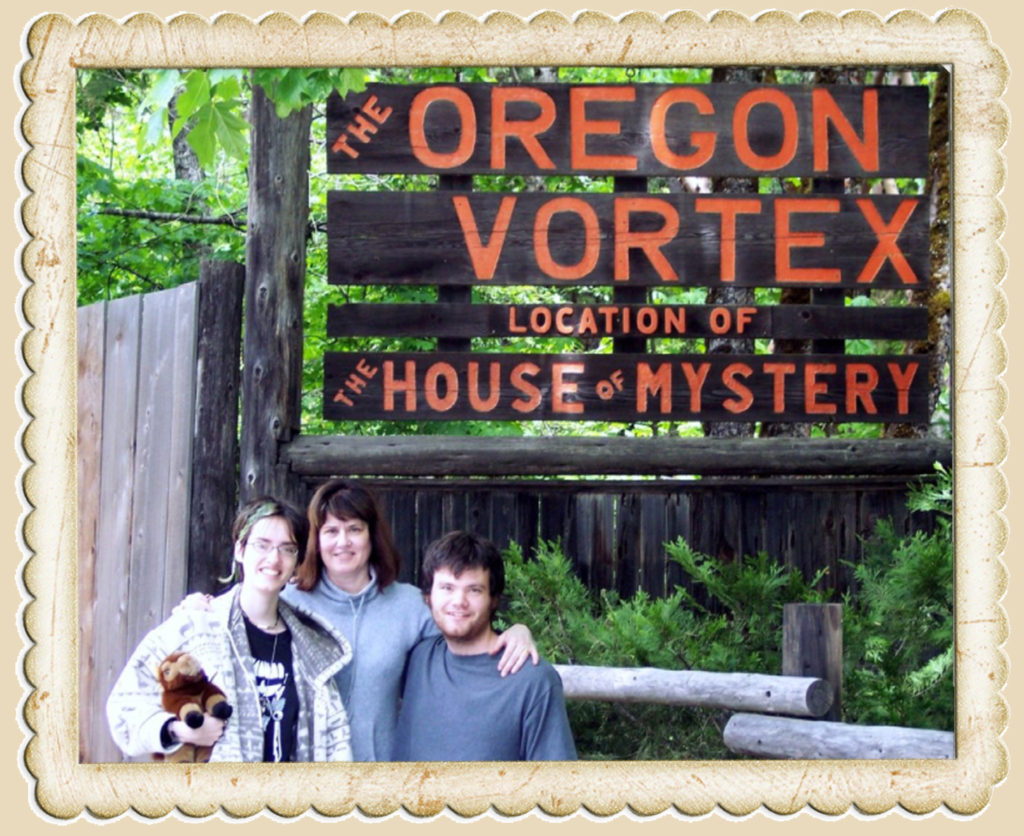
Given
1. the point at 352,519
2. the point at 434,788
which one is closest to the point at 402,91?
the point at 352,519

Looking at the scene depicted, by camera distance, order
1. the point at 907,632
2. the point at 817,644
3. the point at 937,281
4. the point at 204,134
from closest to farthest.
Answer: the point at 817,644 < the point at 204,134 < the point at 907,632 < the point at 937,281

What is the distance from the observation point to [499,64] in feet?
17.2

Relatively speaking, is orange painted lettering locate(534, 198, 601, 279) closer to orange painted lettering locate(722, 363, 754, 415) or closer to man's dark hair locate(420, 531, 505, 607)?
orange painted lettering locate(722, 363, 754, 415)

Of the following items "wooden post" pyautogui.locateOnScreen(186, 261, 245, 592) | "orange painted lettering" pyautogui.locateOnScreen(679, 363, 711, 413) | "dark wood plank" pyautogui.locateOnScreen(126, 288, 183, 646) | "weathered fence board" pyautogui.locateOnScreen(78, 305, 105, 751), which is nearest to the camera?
"weathered fence board" pyautogui.locateOnScreen(78, 305, 105, 751)

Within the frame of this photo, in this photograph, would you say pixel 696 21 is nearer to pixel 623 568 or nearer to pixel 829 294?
pixel 829 294

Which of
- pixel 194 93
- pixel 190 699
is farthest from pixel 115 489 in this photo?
pixel 194 93

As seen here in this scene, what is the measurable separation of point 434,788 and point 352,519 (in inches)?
39.8

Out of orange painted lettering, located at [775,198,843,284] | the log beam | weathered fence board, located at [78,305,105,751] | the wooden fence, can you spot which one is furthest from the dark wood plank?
orange painted lettering, located at [775,198,843,284]

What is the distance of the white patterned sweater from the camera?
5.14 meters

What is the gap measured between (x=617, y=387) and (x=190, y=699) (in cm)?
219

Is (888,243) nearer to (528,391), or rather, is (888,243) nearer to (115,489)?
(528,391)

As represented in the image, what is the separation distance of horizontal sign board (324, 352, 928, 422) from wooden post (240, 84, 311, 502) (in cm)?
20

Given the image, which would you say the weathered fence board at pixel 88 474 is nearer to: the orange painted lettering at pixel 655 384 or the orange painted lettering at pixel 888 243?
the orange painted lettering at pixel 655 384

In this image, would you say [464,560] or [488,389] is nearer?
[464,560]
